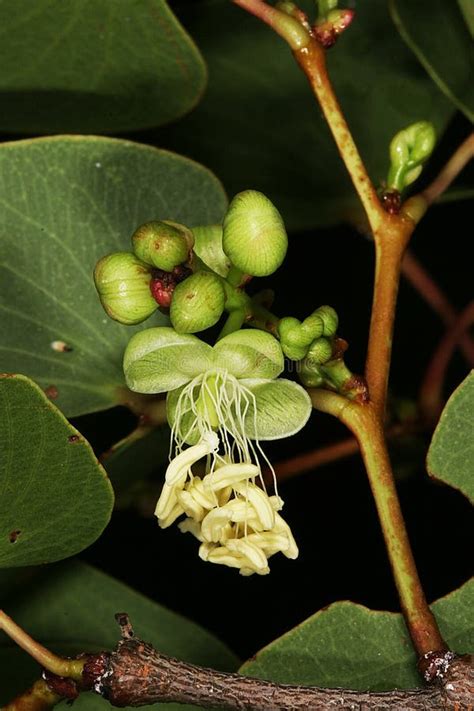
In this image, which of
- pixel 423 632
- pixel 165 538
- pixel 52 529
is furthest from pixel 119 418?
pixel 423 632

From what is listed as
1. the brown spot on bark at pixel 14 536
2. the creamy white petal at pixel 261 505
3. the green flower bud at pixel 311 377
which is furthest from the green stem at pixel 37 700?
the green flower bud at pixel 311 377

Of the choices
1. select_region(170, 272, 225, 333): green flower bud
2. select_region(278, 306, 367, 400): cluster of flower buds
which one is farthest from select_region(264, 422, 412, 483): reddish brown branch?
select_region(170, 272, 225, 333): green flower bud

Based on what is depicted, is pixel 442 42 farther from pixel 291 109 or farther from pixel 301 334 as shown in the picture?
pixel 301 334


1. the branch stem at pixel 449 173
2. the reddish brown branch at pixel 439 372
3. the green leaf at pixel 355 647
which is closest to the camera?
the green leaf at pixel 355 647

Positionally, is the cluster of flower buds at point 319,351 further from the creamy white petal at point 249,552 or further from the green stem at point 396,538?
the creamy white petal at point 249,552

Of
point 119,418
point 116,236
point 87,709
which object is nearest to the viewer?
point 87,709

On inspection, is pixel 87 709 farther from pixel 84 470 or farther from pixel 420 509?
pixel 420 509

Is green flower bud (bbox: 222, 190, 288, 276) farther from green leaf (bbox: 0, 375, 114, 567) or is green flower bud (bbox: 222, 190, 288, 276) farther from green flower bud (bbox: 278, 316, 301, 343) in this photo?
green leaf (bbox: 0, 375, 114, 567)
